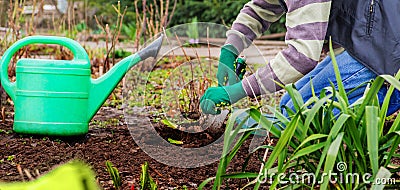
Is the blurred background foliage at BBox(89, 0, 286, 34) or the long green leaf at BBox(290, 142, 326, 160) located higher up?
the blurred background foliage at BBox(89, 0, 286, 34)

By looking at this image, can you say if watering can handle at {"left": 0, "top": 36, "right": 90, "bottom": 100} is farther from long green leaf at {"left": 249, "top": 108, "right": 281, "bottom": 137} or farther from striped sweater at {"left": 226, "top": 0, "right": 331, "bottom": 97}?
long green leaf at {"left": 249, "top": 108, "right": 281, "bottom": 137}

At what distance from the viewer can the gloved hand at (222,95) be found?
2.00 meters

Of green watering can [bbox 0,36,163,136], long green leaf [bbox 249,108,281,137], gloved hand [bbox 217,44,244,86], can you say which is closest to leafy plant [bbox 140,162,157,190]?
long green leaf [bbox 249,108,281,137]

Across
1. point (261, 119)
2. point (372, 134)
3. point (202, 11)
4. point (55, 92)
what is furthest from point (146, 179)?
point (202, 11)

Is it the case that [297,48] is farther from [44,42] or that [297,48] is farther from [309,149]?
[44,42]

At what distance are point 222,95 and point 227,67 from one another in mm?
310

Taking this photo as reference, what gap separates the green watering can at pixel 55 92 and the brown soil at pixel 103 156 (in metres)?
0.07

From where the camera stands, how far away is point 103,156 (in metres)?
2.17

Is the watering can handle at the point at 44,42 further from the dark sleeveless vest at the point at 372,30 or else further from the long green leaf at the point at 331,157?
the long green leaf at the point at 331,157

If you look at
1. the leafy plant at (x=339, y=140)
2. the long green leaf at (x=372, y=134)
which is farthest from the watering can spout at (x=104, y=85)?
the long green leaf at (x=372, y=134)

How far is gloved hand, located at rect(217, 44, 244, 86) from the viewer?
7.23 feet

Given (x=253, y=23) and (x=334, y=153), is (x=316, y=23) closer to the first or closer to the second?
(x=253, y=23)

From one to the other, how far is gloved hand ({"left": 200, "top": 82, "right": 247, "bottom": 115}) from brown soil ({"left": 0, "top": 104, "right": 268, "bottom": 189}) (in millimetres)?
241

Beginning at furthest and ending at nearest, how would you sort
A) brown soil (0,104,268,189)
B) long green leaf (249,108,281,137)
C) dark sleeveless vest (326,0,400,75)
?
dark sleeveless vest (326,0,400,75)
brown soil (0,104,268,189)
long green leaf (249,108,281,137)
